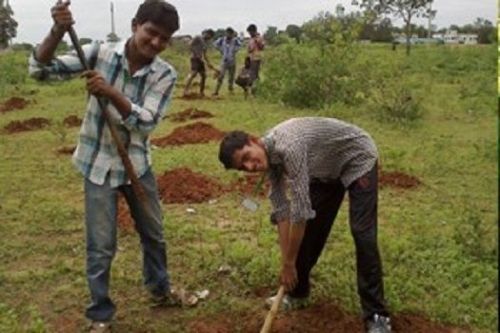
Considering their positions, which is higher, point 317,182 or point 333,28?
point 333,28

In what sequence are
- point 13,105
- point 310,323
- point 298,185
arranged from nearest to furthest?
point 298,185
point 310,323
point 13,105

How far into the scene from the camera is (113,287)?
4883mm

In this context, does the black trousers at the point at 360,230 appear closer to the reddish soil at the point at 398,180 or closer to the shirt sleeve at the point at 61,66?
the shirt sleeve at the point at 61,66

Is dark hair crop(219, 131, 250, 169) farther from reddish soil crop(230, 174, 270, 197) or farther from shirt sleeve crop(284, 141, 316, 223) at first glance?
reddish soil crop(230, 174, 270, 197)

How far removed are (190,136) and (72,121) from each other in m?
3.47

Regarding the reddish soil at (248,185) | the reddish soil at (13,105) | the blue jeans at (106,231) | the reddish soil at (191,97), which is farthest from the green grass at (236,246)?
the reddish soil at (191,97)

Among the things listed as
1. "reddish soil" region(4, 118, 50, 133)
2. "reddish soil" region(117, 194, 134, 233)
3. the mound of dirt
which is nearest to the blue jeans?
"reddish soil" region(117, 194, 134, 233)

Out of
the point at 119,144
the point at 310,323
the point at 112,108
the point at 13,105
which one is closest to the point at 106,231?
the point at 119,144

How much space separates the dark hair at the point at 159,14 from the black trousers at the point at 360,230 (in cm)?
124

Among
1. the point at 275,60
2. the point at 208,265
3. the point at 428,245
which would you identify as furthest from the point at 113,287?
the point at 275,60

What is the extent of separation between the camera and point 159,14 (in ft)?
11.3

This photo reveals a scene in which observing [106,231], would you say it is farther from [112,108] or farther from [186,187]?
[186,187]

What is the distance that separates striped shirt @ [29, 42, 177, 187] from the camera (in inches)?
143

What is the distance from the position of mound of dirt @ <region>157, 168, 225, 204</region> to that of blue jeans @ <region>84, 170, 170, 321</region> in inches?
114
